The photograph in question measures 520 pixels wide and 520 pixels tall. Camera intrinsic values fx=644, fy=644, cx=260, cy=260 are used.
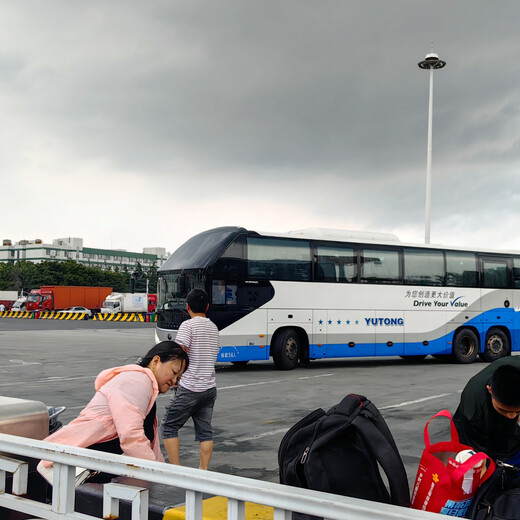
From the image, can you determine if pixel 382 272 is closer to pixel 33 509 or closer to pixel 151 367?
pixel 151 367

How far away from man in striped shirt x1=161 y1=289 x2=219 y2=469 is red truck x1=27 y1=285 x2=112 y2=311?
5705cm

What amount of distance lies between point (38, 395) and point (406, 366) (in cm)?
1037

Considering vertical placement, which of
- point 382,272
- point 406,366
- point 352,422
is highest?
point 382,272

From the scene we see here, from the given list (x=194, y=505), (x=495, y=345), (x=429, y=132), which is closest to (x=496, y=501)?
(x=194, y=505)

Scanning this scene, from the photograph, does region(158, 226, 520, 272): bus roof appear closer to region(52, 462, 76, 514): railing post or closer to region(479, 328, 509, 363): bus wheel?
region(479, 328, 509, 363): bus wheel

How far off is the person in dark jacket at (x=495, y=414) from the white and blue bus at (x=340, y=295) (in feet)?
37.4

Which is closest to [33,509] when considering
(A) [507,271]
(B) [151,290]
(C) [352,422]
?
(C) [352,422]

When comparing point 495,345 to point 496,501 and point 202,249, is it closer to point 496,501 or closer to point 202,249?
point 202,249

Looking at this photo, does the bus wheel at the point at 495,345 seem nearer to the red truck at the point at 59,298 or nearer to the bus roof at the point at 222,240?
the bus roof at the point at 222,240

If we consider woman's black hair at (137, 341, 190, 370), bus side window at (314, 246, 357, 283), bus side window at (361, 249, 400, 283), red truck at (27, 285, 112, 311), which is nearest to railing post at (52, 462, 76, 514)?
woman's black hair at (137, 341, 190, 370)

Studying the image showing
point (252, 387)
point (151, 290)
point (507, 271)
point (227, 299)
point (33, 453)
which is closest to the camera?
point (33, 453)

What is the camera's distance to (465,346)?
Answer: 1859 cm

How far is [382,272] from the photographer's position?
17.3 meters

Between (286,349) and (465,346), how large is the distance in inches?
237
